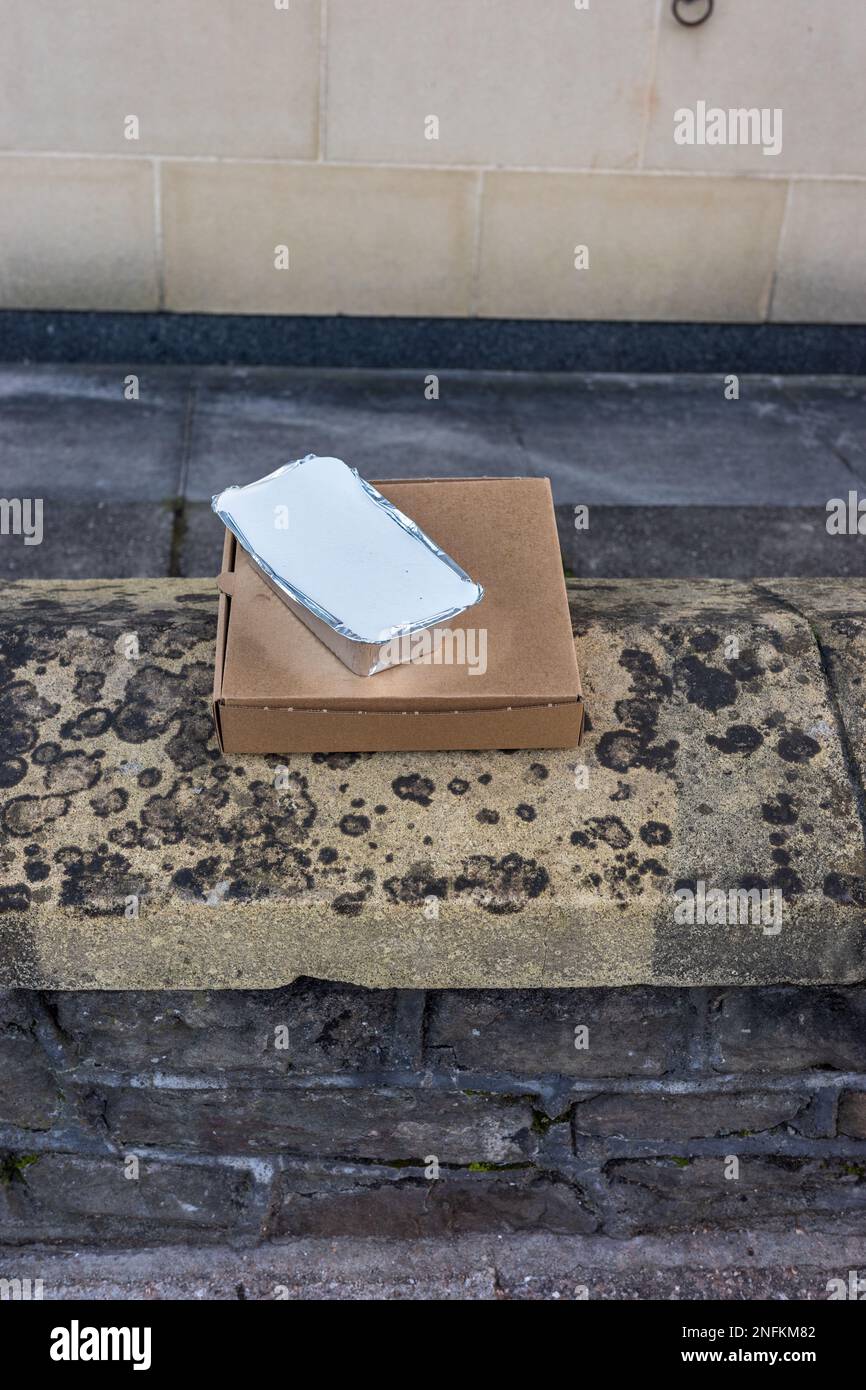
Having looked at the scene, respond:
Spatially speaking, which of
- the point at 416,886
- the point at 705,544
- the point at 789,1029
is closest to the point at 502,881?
the point at 416,886

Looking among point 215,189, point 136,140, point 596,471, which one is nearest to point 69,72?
point 136,140

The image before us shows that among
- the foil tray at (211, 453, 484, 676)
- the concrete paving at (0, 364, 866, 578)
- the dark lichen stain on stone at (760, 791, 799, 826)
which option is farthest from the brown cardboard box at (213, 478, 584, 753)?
the concrete paving at (0, 364, 866, 578)

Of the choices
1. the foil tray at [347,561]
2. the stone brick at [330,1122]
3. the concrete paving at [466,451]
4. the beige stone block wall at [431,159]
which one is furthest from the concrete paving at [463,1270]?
the beige stone block wall at [431,159]

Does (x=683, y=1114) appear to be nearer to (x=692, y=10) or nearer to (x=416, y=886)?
(x=416, y=886)

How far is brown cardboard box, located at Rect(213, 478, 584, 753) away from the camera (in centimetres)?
154

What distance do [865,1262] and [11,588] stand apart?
6.35 ft

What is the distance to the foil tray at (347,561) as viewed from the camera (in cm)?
154

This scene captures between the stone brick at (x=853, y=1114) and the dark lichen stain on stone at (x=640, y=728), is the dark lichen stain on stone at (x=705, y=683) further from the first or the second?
the stone brick at (x=853, y=1114)

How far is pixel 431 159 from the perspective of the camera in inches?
146

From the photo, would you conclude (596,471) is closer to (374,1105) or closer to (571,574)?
(571,574)

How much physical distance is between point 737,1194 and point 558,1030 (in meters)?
0.55

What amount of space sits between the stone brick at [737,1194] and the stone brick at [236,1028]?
1.80 ft

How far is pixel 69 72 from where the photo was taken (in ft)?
11.5

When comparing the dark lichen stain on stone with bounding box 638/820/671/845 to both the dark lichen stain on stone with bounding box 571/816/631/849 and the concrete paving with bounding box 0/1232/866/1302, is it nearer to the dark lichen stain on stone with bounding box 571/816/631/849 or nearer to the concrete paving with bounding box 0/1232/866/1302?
the dark lichen stain on stone with bounding box 571/816/631/849
